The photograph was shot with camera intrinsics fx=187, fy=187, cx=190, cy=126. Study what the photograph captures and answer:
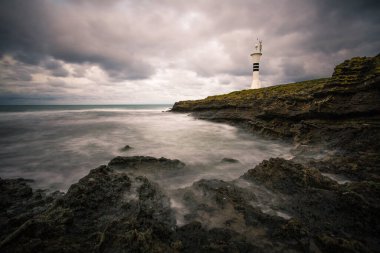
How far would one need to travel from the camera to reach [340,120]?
8.52 metres

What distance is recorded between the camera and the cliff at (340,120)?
5.27 metres

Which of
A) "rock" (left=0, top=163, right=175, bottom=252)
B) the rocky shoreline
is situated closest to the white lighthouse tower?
the rocky shoreline

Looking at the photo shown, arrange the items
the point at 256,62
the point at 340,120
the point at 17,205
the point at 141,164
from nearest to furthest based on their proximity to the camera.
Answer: the point at 17,205, the point at 141,164, the point at 340,120, the point at 256,62

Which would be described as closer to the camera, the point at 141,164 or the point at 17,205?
the point at 17,205

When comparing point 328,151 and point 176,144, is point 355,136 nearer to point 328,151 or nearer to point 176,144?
point 328,151

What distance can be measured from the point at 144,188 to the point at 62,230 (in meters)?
1.58

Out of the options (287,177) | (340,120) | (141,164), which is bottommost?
(141,164)

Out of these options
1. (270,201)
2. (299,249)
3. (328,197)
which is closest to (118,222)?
(299,249)

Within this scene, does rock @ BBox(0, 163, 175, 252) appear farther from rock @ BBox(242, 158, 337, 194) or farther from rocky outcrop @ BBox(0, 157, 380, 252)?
rock @ BBox(242, 158, 337, 194)

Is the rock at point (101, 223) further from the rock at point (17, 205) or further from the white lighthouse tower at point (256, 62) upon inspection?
the white lighthouse tower at point (256, 62)

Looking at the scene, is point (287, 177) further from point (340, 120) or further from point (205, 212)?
point (340, 120)

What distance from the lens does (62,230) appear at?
2475 millimetres

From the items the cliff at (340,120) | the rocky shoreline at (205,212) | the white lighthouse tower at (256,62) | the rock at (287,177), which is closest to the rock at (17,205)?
the rocky shoreline at (205,212)

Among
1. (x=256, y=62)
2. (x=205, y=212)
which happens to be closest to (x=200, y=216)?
(x=205, y=212)
